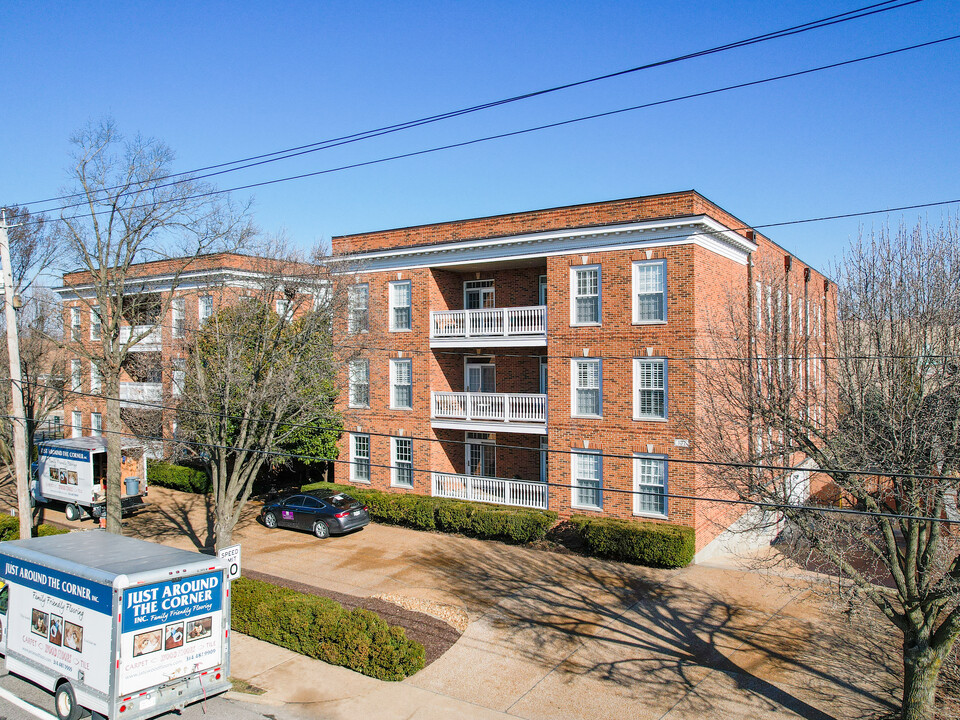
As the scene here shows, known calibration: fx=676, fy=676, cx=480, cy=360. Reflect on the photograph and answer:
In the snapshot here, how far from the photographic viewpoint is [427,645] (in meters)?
14.7

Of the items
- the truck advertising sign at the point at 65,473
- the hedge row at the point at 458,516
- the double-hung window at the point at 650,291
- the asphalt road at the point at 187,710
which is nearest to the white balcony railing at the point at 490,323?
the double-hung window at the point at 650,291

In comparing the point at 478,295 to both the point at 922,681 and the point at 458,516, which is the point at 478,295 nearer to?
the point at 458,516

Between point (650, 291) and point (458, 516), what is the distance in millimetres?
9994

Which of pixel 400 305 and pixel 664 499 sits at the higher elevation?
pixel 400 305

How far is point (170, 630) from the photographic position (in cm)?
1152

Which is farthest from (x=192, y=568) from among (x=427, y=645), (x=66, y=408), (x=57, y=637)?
(x=66, y=408)

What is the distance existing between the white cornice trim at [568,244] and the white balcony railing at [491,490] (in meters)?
8.06

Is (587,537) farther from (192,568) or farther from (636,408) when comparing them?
(192,568)

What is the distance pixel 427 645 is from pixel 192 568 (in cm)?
549

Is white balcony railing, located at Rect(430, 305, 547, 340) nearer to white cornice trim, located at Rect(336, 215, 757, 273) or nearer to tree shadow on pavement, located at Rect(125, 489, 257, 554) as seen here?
white cornice trim, located at Rect(336, 215, 757, 273)

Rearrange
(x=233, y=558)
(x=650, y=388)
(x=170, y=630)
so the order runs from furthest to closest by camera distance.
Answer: (x=650, y=388) → (x=233, y=558) → (x=170, y=630)

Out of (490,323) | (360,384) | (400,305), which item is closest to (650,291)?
(490,323)

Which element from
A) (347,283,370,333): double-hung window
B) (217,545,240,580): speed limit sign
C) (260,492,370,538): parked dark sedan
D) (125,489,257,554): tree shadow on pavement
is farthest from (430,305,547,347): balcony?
(217,545,240,580): speed limit sign

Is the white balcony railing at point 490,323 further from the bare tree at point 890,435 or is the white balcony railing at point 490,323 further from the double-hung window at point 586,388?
the bare tree at point 890,435
